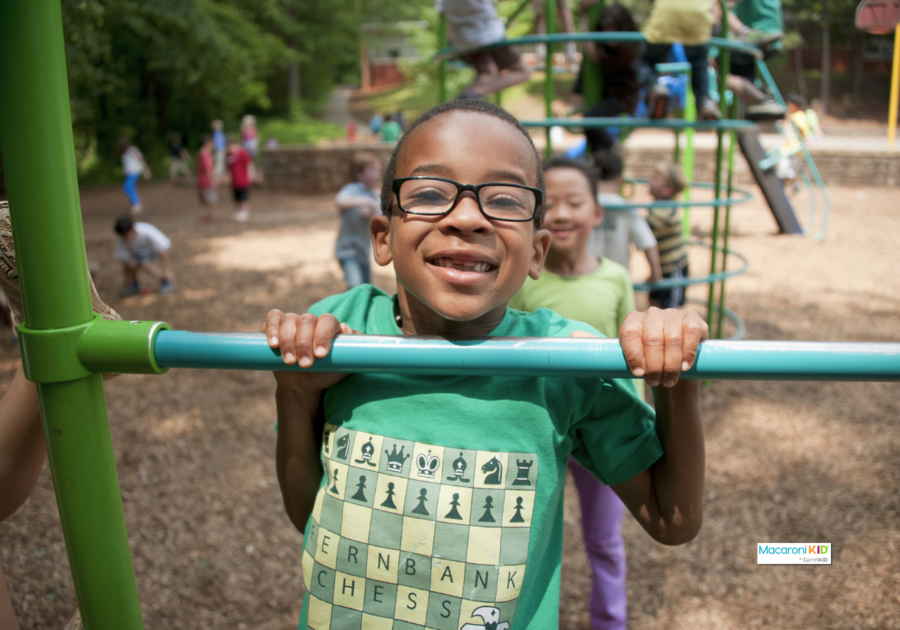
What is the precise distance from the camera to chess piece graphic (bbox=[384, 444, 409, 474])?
101 centimetres

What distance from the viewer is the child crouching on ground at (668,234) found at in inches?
180

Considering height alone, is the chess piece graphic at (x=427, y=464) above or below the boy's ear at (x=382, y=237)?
below

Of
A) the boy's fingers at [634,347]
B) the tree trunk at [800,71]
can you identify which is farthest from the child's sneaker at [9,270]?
the tree trunk at [800,71]

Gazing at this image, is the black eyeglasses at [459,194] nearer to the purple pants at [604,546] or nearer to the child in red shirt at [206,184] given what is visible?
the purple pants at [604,546]

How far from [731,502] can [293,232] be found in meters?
8.58

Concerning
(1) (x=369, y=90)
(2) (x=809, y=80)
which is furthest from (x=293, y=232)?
(1) (x=369, y=90)

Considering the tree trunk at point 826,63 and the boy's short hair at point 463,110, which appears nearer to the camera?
the boy's short hair at point 463,110

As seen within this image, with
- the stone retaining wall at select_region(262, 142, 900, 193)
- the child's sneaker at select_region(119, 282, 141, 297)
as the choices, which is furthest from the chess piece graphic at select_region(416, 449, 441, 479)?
the stone retaining wall at select_region(262, 142, 900, 193)

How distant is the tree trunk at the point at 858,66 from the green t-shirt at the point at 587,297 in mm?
14076

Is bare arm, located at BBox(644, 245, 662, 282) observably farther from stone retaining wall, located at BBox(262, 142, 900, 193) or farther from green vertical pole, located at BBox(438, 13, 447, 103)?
stone retaining wall, located at BBox(262, 142, 900, 193)

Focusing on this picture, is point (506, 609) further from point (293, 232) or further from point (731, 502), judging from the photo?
point (293, 232)

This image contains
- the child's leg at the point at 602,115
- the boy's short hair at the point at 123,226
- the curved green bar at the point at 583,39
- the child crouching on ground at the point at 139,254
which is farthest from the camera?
the child crouching on ground at the point at 139,254

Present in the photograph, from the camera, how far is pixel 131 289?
6.93m

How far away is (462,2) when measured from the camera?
378cm
